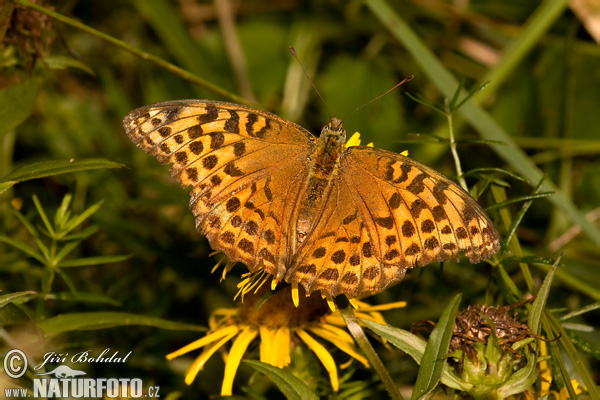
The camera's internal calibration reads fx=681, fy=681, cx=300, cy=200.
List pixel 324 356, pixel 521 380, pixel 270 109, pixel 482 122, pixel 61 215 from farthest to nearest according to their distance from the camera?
pixel 270 109 → pixel 482 122 → pixel 61 215 → pixel 324 356 → pixel 521 380

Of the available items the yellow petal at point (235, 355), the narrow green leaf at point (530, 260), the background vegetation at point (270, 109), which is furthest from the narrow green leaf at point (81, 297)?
the narrow green leaf at point (530, 260)

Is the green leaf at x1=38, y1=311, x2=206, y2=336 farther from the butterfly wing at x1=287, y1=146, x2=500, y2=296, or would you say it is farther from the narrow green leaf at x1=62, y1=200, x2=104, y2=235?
→ the butterfly wing at x1=287, y1=146, x2=500, y2=296

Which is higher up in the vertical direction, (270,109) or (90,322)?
(270,109)

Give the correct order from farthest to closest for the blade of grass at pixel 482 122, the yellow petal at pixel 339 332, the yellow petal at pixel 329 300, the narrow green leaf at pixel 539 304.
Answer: the blade of grass at pixel 482 122 → the yellow petal at pixel 339 332 → the yellow petal at pixel 329 300 → the narrow green leaf at pixel 539 304

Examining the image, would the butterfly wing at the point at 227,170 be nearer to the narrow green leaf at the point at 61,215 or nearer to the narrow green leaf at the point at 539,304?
the narrow green leaf at the point at 61,215

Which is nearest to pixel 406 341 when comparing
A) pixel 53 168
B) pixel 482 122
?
pixel 53 168

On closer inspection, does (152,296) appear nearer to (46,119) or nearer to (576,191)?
(46,119)

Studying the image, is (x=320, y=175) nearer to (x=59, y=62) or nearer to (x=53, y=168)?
(x=53, y=168)
